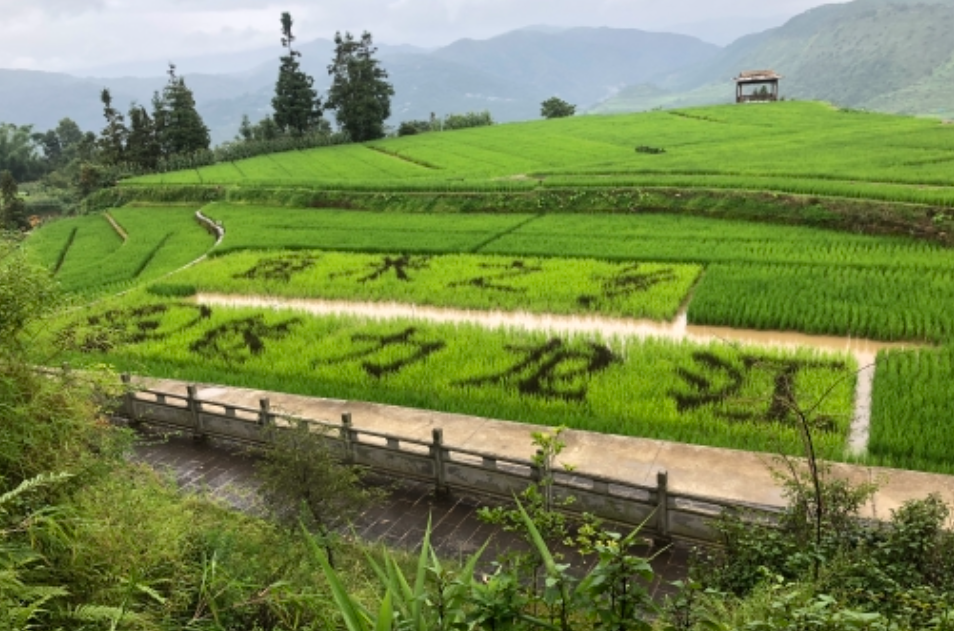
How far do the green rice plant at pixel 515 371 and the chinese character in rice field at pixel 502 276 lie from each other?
113 inches

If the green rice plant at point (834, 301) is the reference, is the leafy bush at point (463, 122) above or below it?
above

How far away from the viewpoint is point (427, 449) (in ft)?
30.0

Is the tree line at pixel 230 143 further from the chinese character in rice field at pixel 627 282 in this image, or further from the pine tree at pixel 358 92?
the chinese character in rice field at pixel 627 282

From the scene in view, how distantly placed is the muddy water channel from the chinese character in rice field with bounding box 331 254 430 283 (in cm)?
176

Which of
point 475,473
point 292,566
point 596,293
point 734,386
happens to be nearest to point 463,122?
point 596,293

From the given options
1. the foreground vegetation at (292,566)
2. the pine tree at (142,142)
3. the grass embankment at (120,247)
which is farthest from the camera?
the pine tree at (142,142)

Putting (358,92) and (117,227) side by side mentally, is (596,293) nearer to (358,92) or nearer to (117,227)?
(117,227)

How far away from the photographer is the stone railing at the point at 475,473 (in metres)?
6.80

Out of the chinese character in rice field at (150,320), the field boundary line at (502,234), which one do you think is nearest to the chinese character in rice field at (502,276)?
the field boundary line at (502,234)

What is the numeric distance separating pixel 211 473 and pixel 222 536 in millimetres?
5691

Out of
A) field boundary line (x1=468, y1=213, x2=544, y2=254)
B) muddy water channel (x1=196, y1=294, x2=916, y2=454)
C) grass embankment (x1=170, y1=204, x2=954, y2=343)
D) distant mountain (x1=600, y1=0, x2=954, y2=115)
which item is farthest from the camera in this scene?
distant mountain (x1=600, y1=0, x2=954, y2=115)

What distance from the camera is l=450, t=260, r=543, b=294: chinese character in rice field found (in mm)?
16719

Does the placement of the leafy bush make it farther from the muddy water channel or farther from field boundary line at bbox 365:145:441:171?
the muddy water channel

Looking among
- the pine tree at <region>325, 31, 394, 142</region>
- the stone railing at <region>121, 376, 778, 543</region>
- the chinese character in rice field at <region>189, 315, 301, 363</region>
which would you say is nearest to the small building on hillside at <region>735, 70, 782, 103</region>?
the pine tree at <region>325, 31, 394, 142</region>
